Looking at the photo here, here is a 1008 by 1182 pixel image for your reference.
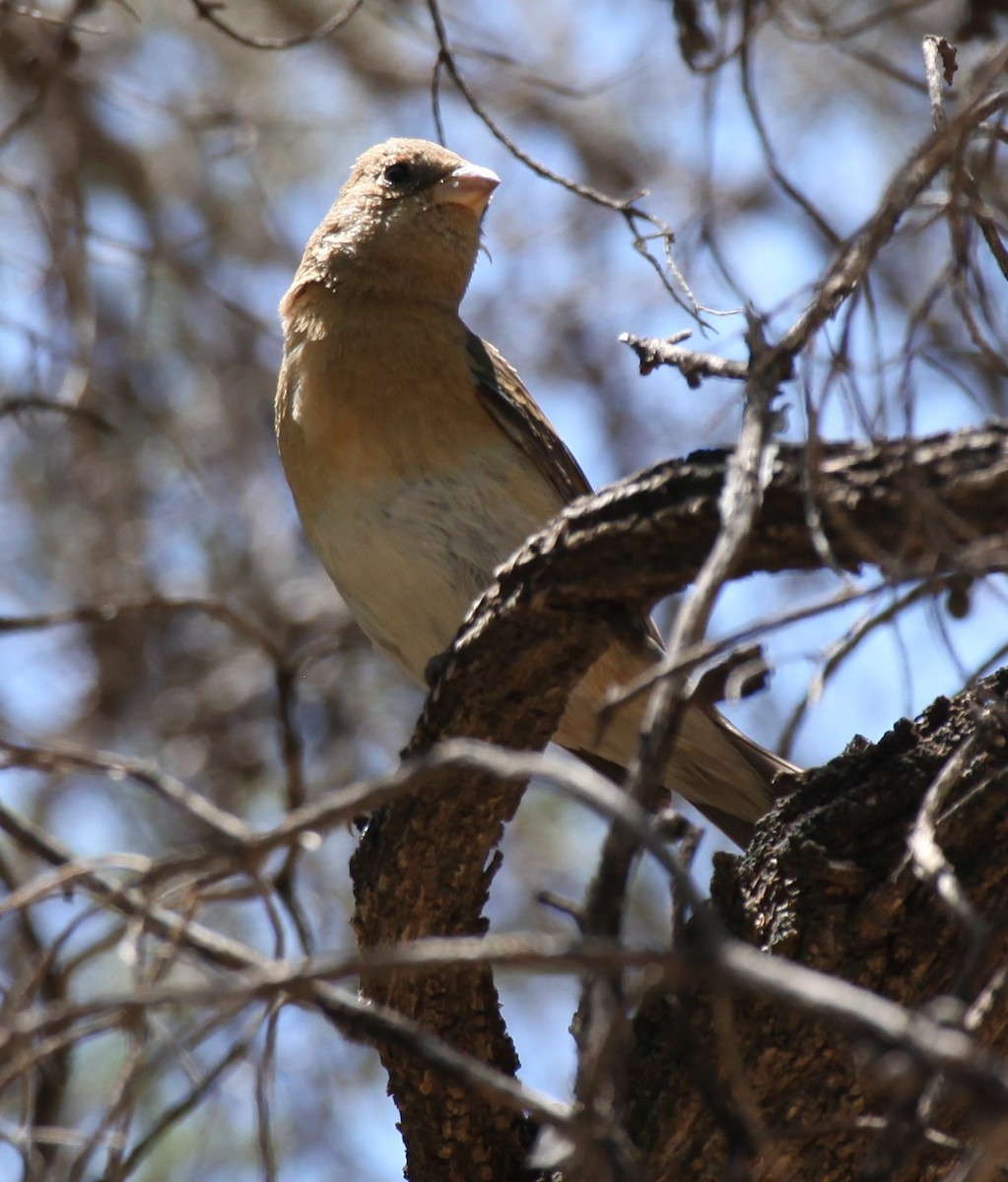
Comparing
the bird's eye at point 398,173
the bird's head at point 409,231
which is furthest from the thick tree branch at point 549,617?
the bird's eye at point 398,173

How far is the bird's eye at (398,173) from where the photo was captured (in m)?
4.56

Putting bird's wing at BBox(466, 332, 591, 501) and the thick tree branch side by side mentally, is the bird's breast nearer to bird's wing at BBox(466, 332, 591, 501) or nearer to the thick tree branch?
bird's wing at BBox(466, 332, 591, 501)

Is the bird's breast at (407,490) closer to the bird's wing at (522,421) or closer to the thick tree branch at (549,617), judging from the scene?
the bird's wing at (522,421)

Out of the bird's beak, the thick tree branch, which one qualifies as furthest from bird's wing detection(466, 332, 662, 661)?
the thick tree branch

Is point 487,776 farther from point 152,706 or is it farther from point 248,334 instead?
point 248,334

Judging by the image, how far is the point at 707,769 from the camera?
12.9ft

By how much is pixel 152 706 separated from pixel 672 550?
4.24 meters

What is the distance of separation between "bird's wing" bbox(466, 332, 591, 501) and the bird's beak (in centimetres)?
46

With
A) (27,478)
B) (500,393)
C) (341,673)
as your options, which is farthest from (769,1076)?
(27,478)

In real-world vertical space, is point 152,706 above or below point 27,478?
below

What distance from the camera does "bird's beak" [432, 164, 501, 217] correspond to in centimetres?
441

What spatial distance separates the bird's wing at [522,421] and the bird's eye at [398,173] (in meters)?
0.63

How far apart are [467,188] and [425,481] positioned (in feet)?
3.47

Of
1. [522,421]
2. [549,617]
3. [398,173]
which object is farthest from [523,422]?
[549,617]
